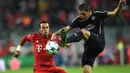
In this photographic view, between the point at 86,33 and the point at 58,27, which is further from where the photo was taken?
the point at 58,27

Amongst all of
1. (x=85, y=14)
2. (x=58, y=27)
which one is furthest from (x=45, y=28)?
(x=58, y=27)

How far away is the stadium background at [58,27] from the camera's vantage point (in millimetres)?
26328

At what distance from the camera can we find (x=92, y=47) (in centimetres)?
1334

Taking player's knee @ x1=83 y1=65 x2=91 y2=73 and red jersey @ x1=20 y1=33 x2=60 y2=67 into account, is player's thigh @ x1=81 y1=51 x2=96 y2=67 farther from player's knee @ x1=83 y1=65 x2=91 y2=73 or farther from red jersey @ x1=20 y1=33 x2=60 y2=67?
red jersey @ x1=20 y1=33 x2=60 y2=67

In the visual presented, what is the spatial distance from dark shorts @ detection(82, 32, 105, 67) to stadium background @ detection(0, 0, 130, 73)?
10.4 metres

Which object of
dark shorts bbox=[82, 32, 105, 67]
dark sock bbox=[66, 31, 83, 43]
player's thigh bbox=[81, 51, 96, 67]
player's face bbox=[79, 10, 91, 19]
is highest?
player's face bbox=[79, 10, 91, 19]

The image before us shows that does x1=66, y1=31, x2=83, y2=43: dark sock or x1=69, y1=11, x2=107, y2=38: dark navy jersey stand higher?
x1=69, y1=11, x2=107, y2=38: dark navy jersey

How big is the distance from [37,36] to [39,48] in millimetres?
364

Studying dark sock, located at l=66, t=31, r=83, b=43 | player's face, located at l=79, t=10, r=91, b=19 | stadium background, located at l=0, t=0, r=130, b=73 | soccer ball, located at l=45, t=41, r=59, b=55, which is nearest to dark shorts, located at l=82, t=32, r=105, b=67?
dark sock, located at l=66, t=31, r=83, b=43

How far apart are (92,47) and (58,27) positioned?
15.1 metres

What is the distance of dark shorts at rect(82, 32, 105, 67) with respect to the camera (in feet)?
43.0

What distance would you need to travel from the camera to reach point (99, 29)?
13.5 meters

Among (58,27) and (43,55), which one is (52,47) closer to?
(43,55)

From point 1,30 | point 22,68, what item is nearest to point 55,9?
point 1,30
